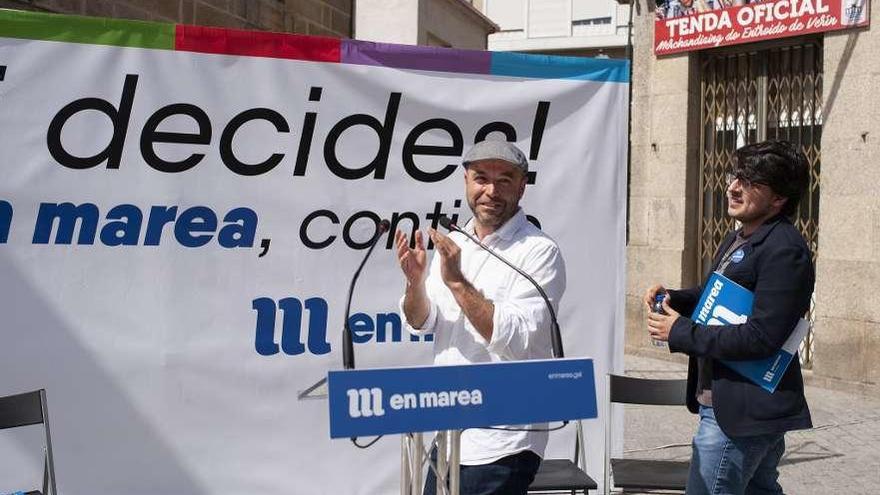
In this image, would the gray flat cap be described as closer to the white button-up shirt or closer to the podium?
the white button-up shirt

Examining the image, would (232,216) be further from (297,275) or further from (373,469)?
(373,469)

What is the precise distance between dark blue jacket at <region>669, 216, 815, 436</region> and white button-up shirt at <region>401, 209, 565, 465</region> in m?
0.56

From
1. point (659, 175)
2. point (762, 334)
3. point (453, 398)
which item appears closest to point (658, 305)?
point (762, 334)

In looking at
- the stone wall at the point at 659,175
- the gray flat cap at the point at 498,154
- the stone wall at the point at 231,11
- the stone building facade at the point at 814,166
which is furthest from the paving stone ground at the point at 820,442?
the stone wall at the point at 231,11

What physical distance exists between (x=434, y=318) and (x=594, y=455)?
7.29 ft

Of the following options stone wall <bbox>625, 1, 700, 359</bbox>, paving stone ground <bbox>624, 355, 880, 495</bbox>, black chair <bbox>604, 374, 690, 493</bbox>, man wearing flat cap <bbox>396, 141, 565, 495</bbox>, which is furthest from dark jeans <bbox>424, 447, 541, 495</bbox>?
stone wall <bbox>625, 1, 700, 359</bbox>

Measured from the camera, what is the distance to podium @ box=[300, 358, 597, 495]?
2293 millimetres

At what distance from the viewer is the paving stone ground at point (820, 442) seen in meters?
5.86

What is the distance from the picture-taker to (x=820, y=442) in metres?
6.90

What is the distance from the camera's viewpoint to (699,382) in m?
3.44

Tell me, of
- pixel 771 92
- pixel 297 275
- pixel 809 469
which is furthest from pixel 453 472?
pixel 771 92

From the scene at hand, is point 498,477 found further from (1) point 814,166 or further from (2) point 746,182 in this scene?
(1) point 814,166

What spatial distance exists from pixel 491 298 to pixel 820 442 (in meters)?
4.73

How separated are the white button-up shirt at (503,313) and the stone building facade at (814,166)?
6512 mm
